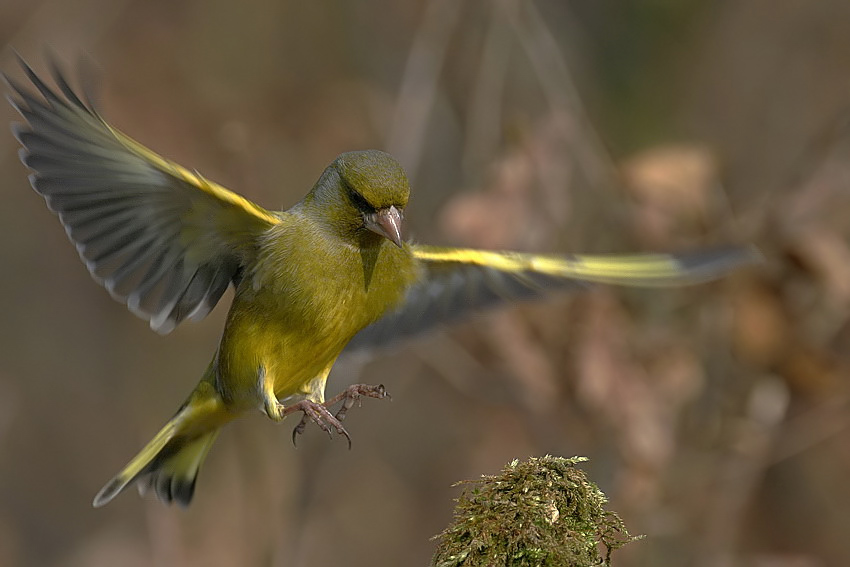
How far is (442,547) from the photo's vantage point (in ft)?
8.03

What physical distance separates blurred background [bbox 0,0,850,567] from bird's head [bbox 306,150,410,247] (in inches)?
32.5

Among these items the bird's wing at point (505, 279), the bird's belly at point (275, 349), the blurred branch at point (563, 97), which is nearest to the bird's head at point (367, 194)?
the bird's belly at point (275, 349)

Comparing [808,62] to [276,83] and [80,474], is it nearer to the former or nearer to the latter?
[276,83]

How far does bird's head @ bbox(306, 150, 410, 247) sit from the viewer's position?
3773 millimetres

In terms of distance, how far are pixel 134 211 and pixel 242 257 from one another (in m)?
0.44

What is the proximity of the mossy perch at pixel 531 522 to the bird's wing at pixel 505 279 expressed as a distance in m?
1.98

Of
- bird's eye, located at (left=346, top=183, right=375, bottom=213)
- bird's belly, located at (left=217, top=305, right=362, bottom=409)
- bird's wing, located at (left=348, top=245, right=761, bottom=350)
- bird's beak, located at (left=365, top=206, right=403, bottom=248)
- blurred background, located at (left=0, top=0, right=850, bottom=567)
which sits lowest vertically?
bird's belly, located at (left=217, top=305, right=362, bottom=409)

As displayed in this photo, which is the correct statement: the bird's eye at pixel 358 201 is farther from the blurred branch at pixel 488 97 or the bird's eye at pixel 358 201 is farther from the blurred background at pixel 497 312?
the blurred branch at pixel 488 97

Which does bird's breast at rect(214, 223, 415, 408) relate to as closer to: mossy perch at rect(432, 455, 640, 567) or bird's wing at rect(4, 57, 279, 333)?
bird's wing at rect(4, 57, 279, 333)

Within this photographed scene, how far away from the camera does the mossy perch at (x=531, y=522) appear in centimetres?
233

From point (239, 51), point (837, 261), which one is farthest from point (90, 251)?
point (239, 51)

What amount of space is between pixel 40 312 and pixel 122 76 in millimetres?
1908

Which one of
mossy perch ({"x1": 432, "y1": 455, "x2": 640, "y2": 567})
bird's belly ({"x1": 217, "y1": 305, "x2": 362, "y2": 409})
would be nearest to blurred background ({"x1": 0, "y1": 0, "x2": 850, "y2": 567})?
bird's belly ({"x1": 217, "y1": 305, "x2": 362, "y2": 409})

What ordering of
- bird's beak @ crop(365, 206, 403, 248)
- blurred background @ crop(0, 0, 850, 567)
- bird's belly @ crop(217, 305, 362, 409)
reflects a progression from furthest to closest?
blurred background @ crop(0, 0, 850, 567) → bird's belly @ crop(217, 305, 362, 409) → bird's beak @ crop(365, 206, 403, 248)
